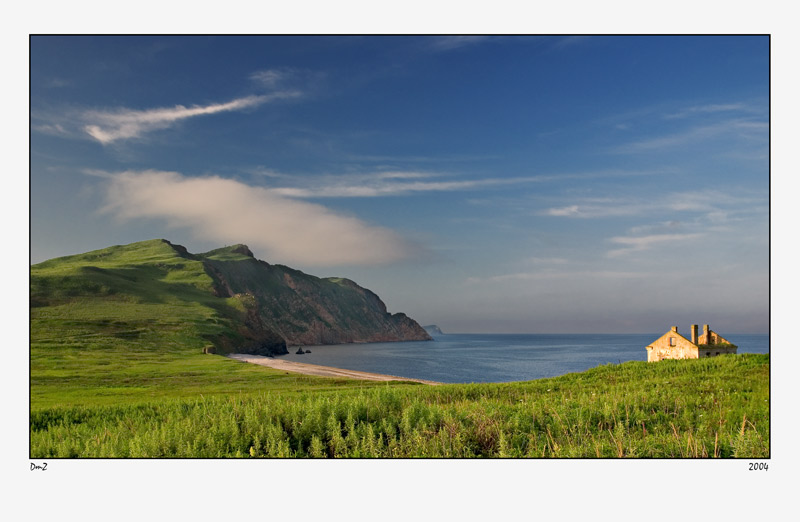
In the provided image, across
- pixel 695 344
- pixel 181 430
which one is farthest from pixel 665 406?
pixel 695 344

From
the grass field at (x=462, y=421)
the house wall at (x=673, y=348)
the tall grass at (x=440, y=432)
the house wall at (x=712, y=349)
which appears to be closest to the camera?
the tall grass at (x=440, y=432)

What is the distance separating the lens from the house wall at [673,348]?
120 ft

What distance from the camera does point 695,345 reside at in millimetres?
36125

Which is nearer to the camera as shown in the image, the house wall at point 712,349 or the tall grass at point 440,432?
the tall grass at point 440,432

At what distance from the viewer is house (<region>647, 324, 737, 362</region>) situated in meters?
36.1

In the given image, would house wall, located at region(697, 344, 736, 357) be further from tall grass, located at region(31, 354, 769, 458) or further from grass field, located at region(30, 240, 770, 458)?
tall grass, located at region(31, 354, 769, 458)

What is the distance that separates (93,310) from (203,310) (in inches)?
1295

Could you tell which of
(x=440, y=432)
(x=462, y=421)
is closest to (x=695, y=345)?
(x=462, y=421)

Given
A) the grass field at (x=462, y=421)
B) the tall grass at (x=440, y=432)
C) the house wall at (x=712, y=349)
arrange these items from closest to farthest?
1. the tall grass at (x=440, y=432)
2. the grass field at (x=462, y=421)
3. the house wall at (x=712, y=349)

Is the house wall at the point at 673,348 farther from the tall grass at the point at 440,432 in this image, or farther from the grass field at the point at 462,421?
the tall grass at the point at 440,432

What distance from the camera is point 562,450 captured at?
969 cm

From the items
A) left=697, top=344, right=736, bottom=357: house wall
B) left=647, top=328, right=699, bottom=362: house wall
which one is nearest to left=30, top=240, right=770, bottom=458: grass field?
left=647, top=328, right=699, bottom=362: house wall

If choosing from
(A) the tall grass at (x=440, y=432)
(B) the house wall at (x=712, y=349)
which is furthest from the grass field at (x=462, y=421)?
(B) the house wall at (x=712, y=349)
